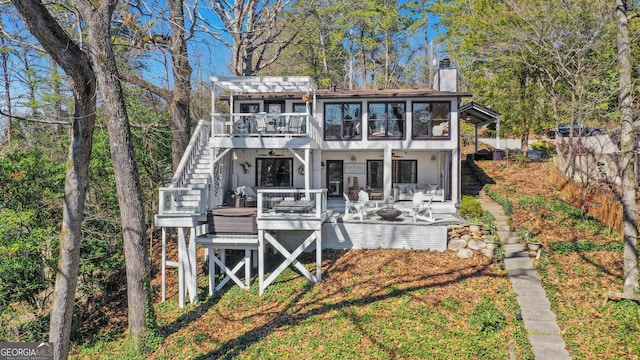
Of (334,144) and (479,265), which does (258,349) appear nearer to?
(479,265)

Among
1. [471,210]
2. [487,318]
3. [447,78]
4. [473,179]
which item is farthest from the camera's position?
[473,179]

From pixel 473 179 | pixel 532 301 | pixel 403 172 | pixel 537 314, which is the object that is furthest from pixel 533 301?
pixel 473 179

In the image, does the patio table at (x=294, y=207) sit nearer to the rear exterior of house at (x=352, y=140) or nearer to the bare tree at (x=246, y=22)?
the rear exterior of house at (x=352, y=140)

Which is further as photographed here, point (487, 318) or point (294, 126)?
point (294, 126)

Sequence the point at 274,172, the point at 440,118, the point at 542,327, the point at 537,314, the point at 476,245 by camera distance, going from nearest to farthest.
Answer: the point at 542,327 < the point at 537,314 < the point at 476,245 < the point at 440,118 < the point at 274,172

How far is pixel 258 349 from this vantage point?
7.93m

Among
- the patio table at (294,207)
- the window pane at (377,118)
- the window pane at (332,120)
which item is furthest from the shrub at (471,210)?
the patio table at (294,207)

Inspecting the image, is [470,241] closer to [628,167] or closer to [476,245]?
[476,245]

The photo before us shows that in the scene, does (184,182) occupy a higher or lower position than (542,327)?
higher

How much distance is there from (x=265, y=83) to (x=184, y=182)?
4.54m

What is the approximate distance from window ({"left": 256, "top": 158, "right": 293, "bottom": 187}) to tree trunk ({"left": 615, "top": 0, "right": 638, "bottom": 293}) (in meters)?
11.5

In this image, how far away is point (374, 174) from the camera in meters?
16.7

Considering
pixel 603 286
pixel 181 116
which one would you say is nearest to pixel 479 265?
pixel 603 286

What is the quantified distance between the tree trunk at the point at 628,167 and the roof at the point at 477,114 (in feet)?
24.9
